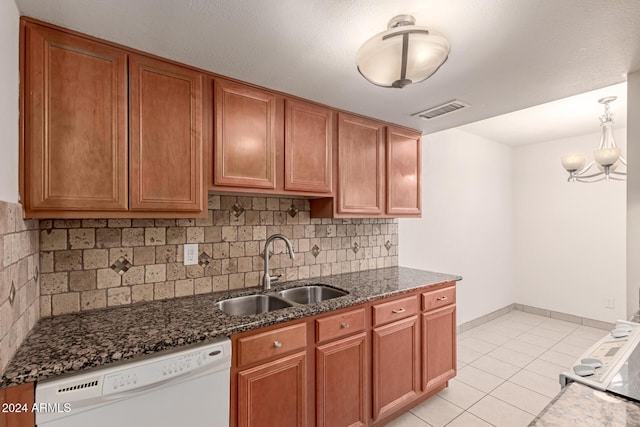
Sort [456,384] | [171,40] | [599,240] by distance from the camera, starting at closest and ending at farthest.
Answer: [171,40] → [456,384] → [599,240]

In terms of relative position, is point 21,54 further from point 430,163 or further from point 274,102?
point 430,163

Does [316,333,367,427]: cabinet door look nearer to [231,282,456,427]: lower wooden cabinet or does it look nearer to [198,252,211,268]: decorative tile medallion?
[231,282,456,427]: lower wooden cabinet

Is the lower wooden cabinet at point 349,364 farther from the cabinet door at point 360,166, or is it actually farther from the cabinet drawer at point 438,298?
the cabinet door at point 360,166

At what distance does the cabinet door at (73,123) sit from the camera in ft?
4.31

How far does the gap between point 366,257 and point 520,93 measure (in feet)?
5.66

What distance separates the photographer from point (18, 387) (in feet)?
3.34

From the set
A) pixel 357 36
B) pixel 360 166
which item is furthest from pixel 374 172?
pixel 357 36

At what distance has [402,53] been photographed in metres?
1.22

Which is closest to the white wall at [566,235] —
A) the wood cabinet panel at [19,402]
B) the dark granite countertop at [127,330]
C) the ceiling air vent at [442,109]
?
the ceiling air vent at [442,109]

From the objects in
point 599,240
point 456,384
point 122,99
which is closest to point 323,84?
point 122,99

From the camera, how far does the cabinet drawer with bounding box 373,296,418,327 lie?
2.05 meters

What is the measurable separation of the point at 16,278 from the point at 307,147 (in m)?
1.63

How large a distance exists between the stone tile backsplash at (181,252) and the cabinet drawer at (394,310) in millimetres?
657

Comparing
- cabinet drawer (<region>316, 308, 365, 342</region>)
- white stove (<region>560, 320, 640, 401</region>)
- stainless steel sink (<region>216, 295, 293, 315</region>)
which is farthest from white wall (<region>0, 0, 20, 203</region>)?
white stove (<region>560, 320, 640, 401</region>)
